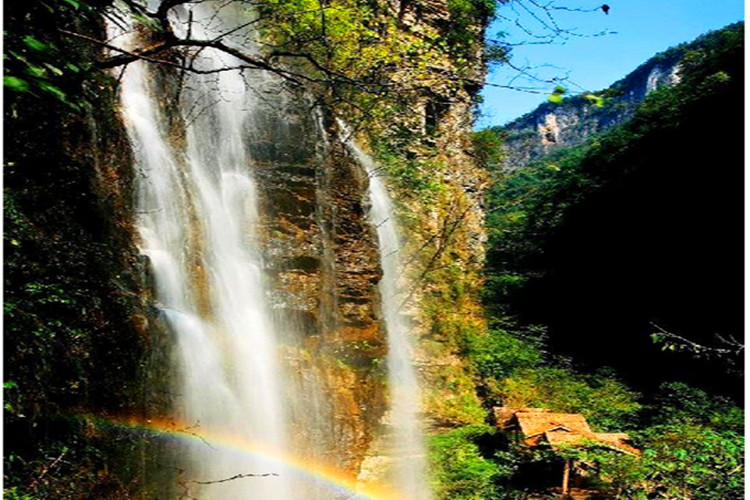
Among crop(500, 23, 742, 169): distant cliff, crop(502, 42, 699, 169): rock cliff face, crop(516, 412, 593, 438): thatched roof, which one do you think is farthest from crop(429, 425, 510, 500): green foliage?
crop(502, 42, 699, 169): rock cliff face

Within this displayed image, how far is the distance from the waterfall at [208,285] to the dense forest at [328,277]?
0.13ft

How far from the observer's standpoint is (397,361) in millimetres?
13320

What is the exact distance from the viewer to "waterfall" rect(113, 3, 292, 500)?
646cm

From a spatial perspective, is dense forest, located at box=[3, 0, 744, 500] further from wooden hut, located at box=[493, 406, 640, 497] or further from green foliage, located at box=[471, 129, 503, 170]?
green foliage, located at box=[471, 129, 503, 170]

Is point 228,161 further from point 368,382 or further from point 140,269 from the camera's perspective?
point 368,382

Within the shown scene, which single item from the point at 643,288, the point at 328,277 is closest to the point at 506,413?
the point at 328,277

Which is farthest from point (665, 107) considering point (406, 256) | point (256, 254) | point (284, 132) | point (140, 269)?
point (140, 269)

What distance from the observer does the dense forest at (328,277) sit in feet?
13.7

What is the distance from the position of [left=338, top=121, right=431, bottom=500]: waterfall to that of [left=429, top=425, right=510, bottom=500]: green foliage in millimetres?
272

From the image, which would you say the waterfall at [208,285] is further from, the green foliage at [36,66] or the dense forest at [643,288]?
the dense forest at [643,288]

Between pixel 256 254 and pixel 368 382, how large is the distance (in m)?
3.04

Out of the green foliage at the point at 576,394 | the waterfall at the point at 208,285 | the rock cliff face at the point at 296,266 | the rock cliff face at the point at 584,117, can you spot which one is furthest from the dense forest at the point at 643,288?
the rock cliff face at the point at 584,117

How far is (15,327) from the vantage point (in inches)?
134

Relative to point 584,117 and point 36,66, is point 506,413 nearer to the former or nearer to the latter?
point 36,66
